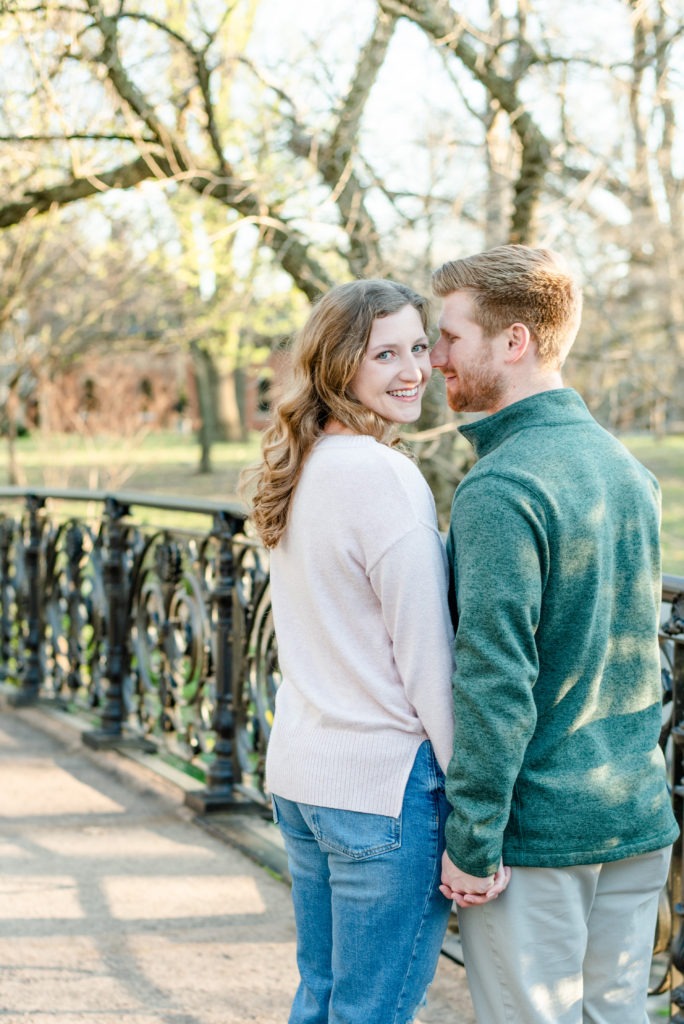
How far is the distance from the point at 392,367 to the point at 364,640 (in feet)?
1.72

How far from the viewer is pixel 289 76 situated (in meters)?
7.71

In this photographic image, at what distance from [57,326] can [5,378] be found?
1.29 meters

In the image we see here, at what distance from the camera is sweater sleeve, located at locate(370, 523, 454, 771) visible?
81.2 inches

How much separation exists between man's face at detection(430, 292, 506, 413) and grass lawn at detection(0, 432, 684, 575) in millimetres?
4701

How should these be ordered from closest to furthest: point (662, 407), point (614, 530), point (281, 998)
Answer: point (614, 530) → point (281, 998) → point (662, 407)

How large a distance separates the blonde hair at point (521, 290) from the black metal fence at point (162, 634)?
1555 mm

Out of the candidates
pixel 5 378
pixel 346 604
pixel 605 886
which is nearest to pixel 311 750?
pixel 346 604

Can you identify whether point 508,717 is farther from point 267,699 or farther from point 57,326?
point 57,326

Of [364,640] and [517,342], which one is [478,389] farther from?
[364,640]

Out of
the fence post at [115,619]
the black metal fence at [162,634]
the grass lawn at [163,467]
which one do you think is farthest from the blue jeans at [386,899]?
the grass lawn at [163,467]

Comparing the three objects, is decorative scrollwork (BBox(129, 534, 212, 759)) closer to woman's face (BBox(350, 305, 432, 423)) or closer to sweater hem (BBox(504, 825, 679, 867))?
woman's face (BBox(350, 305, 432, 423))

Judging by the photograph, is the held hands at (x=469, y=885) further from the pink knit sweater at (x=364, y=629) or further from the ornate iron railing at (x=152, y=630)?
the ornate iron railing at (x=152, y=630)

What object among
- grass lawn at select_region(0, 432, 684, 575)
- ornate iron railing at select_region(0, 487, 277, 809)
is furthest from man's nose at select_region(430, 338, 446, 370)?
grass lawn at select_region(0, 432, 684, 575)

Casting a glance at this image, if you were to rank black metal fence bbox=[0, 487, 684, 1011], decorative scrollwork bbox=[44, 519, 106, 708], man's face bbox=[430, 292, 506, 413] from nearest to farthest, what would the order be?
man's face bbox=[430, 292, 506, 413] → black metal fence bbox=[0, 487, 684, 1011] → decorative scrollwork bbox=[44, 519, 106, 708]
